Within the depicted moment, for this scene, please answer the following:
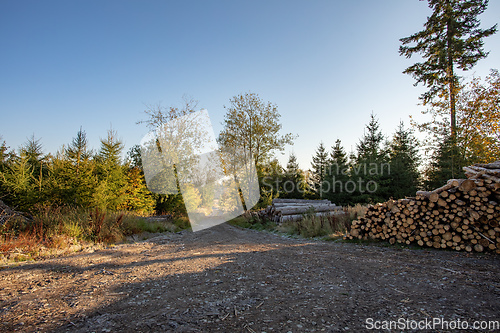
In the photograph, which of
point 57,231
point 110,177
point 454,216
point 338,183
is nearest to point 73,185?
point 110,177

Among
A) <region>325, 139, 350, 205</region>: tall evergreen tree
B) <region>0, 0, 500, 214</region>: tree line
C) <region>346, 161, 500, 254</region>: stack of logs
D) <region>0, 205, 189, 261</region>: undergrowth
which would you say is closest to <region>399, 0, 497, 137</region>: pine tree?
<region>0, 0, 500, 214</region>: tree line

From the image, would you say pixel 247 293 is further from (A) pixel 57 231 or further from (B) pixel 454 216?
(A) pixel 57 231

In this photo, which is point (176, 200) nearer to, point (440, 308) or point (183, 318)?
point (183, 318)

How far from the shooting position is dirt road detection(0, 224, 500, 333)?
8.24 ft

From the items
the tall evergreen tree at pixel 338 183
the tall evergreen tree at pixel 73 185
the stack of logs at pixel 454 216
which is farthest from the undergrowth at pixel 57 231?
the tall evergreen tree at pixel 338 183

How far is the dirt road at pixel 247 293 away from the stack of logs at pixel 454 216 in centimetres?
49

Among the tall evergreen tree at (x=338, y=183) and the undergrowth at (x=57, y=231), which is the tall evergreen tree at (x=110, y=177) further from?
the tall evergreen tree at (x=338, y=183)

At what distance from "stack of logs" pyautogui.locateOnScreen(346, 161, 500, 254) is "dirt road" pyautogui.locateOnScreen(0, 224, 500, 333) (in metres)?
0.49

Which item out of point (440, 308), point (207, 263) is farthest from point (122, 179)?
point (440, 308)

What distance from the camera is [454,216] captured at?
5.75 meters

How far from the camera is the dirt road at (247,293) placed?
8.24 feet

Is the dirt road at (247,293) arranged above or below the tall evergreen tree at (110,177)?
below

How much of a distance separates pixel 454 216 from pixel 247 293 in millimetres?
5777

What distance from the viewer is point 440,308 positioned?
107 inches
